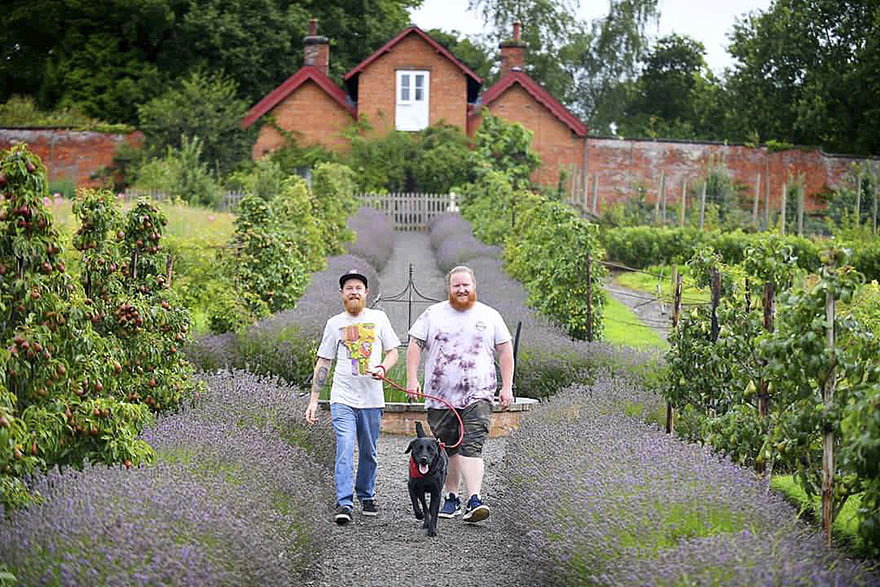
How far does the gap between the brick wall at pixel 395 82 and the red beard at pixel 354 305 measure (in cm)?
3406

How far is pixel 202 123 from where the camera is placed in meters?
40.5

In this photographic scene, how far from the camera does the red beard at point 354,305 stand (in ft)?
25.4

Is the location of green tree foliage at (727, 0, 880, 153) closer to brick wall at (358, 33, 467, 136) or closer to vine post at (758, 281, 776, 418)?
brick wall at (358, 33, 467, 136)

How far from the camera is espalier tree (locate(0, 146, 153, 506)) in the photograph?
5.42 meters

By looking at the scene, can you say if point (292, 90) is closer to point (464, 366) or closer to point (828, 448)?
point (464, 366)

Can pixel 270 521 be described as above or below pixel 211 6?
below

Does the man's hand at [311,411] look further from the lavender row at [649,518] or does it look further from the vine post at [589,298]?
the vine post at [589,298]

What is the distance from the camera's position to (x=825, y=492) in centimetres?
546

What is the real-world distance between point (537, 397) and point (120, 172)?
32.1 m

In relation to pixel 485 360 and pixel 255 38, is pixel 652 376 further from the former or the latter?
pixel 255 38

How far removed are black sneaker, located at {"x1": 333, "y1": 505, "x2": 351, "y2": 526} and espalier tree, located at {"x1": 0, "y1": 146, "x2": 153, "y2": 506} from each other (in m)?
1.78

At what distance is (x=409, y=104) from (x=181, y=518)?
37.3m

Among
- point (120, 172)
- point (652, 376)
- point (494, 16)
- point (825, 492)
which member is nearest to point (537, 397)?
point (652, 376)

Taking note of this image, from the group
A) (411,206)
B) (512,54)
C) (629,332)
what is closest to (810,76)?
(512,54)
